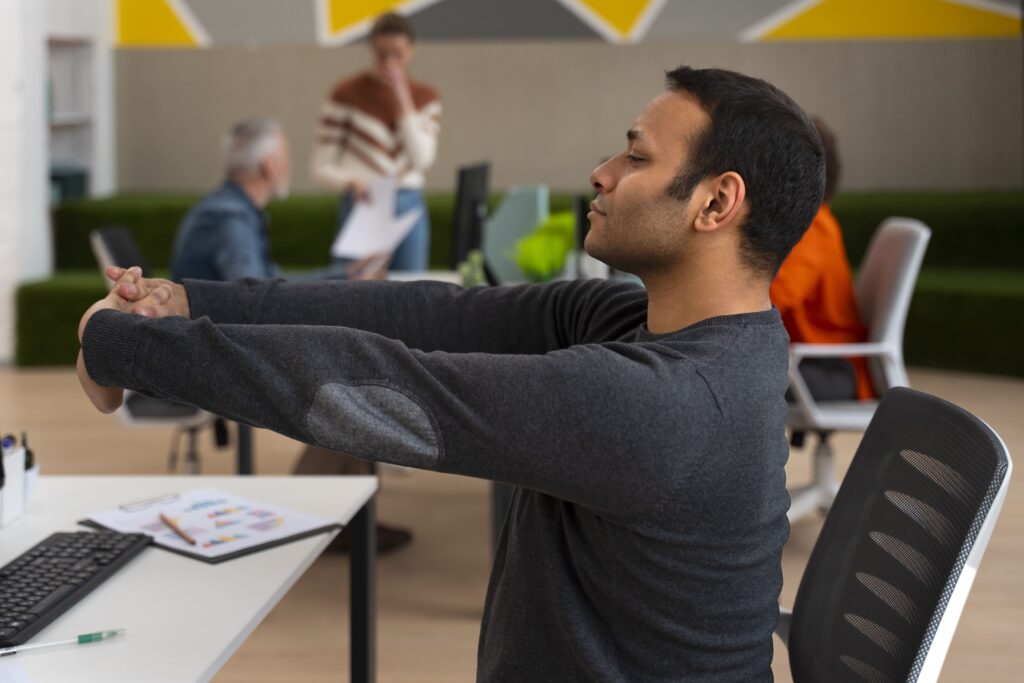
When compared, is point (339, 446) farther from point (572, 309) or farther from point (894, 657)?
point (894, 657)

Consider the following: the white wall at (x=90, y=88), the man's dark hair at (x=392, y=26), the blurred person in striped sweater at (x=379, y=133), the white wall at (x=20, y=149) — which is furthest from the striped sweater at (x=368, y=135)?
the white wall at (x=90, y=88)

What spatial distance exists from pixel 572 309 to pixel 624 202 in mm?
333

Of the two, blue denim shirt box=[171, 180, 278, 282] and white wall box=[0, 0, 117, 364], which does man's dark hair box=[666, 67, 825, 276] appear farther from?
white wall box=[0, 0, 117, 364]

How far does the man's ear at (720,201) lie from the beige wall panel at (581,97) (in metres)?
6.36

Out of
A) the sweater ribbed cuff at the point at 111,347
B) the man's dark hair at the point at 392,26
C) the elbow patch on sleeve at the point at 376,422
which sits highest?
the man's dark hair at the point at 392,26

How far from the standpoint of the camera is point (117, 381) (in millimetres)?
1327

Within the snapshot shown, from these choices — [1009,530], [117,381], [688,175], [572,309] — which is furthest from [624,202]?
[1009,530]

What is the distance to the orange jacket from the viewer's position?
3.68 m

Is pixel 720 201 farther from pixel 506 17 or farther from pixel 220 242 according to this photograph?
pixel 506 17

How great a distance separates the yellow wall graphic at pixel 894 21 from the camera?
7.75m

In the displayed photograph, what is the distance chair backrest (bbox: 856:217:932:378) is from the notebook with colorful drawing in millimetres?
2147

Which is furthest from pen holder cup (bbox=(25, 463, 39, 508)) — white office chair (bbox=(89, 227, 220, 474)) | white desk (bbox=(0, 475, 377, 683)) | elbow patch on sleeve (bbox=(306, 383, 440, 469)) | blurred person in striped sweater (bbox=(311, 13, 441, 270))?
blurred person in striped sweater (bbox=(311, 13, 441, 270))

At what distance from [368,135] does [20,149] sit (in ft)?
6.64

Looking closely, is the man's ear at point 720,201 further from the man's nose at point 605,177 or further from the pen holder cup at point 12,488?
the pen holder cup at point 12,488
